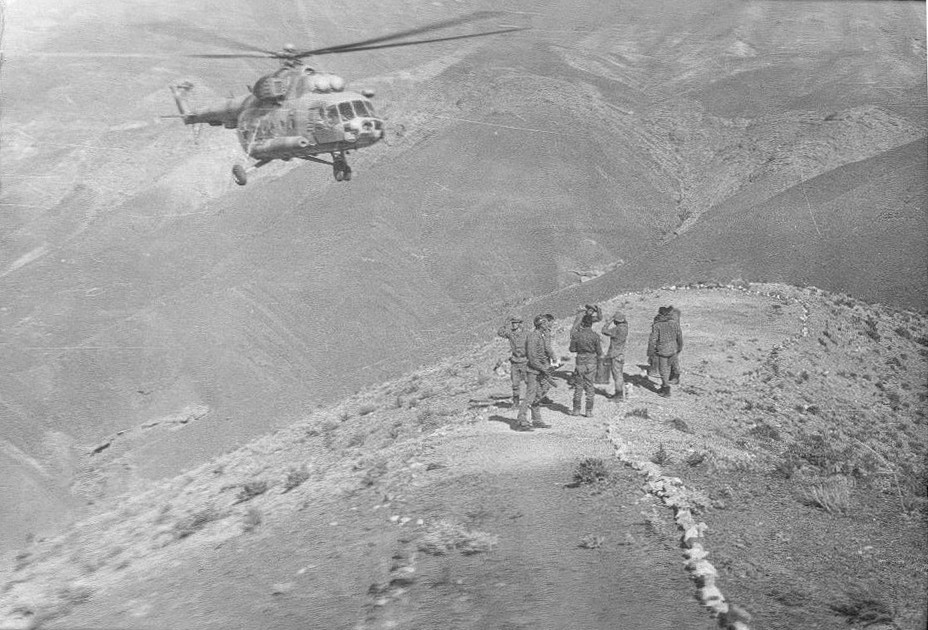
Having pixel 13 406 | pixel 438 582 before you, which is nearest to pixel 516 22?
pixel 13 406

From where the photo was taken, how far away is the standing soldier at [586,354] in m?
14.4

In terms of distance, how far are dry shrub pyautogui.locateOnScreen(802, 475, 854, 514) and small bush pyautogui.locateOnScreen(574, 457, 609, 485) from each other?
256 centimetres

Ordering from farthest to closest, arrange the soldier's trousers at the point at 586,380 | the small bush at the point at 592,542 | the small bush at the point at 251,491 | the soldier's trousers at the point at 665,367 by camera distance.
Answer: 1. the soldier's trousers at the point at 665,367
2. the soldier's trousers at the point at 586,380
3. the small bush at the point at 251,491
4. the small bush at the point at 592,542

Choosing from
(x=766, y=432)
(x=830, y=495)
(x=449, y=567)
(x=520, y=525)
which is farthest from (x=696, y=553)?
(x=766, y=432)

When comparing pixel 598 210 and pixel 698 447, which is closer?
pixel 698 447

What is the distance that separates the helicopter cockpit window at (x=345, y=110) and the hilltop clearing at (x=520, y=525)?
6.89 metres

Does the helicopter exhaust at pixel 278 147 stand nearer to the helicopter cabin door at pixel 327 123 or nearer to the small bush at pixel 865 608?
the helicopter cabin door at pixel 327 123

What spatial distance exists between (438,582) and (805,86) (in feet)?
190

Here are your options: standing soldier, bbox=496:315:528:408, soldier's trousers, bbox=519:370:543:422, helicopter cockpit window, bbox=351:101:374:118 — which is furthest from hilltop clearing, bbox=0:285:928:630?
helicopter cockpit window, bbox=351:101:374:118

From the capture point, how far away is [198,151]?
44094 millimetres

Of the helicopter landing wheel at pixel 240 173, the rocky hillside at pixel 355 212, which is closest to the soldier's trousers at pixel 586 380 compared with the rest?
the helicopter landing wheel at pixel 240 173

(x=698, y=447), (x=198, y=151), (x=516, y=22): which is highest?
(x=516, y=22)

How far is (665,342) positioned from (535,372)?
3.70 m

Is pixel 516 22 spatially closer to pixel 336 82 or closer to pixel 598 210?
pixel 598 210
